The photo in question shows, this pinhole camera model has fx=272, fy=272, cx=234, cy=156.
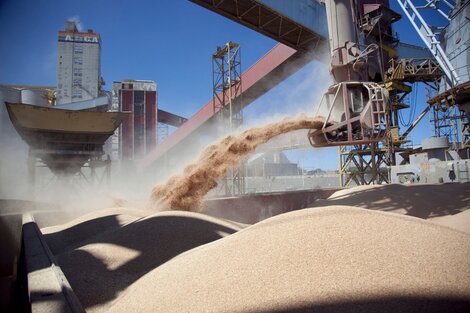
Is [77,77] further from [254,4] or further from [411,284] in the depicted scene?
[411,284]

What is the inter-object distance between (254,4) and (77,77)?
1757 cm

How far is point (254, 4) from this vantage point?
841 cm

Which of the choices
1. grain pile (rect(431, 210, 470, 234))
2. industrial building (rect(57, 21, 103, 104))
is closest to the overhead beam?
grain pile (rect(431, 210, 470, 234))

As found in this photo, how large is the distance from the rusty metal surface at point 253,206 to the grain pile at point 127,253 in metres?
1.96

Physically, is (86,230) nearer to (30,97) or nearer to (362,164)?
(30,97)

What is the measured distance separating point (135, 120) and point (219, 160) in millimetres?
17301

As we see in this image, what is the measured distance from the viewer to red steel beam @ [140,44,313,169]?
35.5ft

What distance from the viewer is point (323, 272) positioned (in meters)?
1.84

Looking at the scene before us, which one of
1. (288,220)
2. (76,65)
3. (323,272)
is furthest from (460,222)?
(76,65)

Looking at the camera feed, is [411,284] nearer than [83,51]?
Yes

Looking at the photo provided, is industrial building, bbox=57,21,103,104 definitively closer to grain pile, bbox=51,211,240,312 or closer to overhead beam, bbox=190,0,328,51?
overhead beam, bbox=190,0,328,51

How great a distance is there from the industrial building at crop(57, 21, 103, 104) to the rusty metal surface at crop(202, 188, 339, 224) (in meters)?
18.3

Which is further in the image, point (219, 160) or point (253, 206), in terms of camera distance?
point (253, 206)

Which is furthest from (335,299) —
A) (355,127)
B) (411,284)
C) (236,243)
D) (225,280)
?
(355,127)
